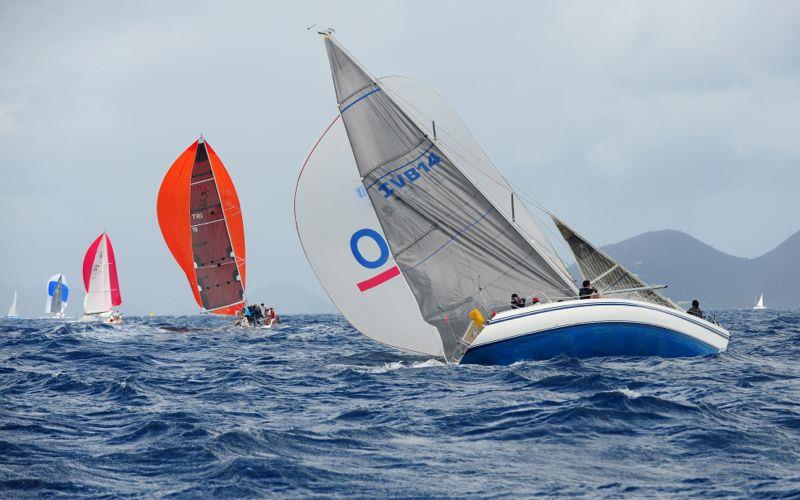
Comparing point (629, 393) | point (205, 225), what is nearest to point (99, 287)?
point (205, 225)

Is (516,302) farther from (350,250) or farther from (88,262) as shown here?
(88,262)

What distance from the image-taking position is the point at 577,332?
17875 millimetres

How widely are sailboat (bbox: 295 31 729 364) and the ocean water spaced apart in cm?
72

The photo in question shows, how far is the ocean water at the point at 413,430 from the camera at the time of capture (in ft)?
28.4

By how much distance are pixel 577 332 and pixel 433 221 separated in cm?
425

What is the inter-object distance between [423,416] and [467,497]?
4.21 metres

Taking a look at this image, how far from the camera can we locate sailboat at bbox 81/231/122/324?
64.2 m

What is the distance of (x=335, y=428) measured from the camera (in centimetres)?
1170

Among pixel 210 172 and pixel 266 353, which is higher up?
pixel 210 172

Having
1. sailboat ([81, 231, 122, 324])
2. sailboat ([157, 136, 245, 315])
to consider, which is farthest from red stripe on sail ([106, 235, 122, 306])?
sailboat ([157, 136, 245, 315])

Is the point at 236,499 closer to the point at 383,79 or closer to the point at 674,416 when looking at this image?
the point at 674,416

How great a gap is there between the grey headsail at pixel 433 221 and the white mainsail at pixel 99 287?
48835mm

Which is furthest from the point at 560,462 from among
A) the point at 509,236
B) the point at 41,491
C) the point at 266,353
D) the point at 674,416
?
the point at 266,353

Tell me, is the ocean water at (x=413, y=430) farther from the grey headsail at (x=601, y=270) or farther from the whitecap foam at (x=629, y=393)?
the grey headsail at (x=601, y=270)
